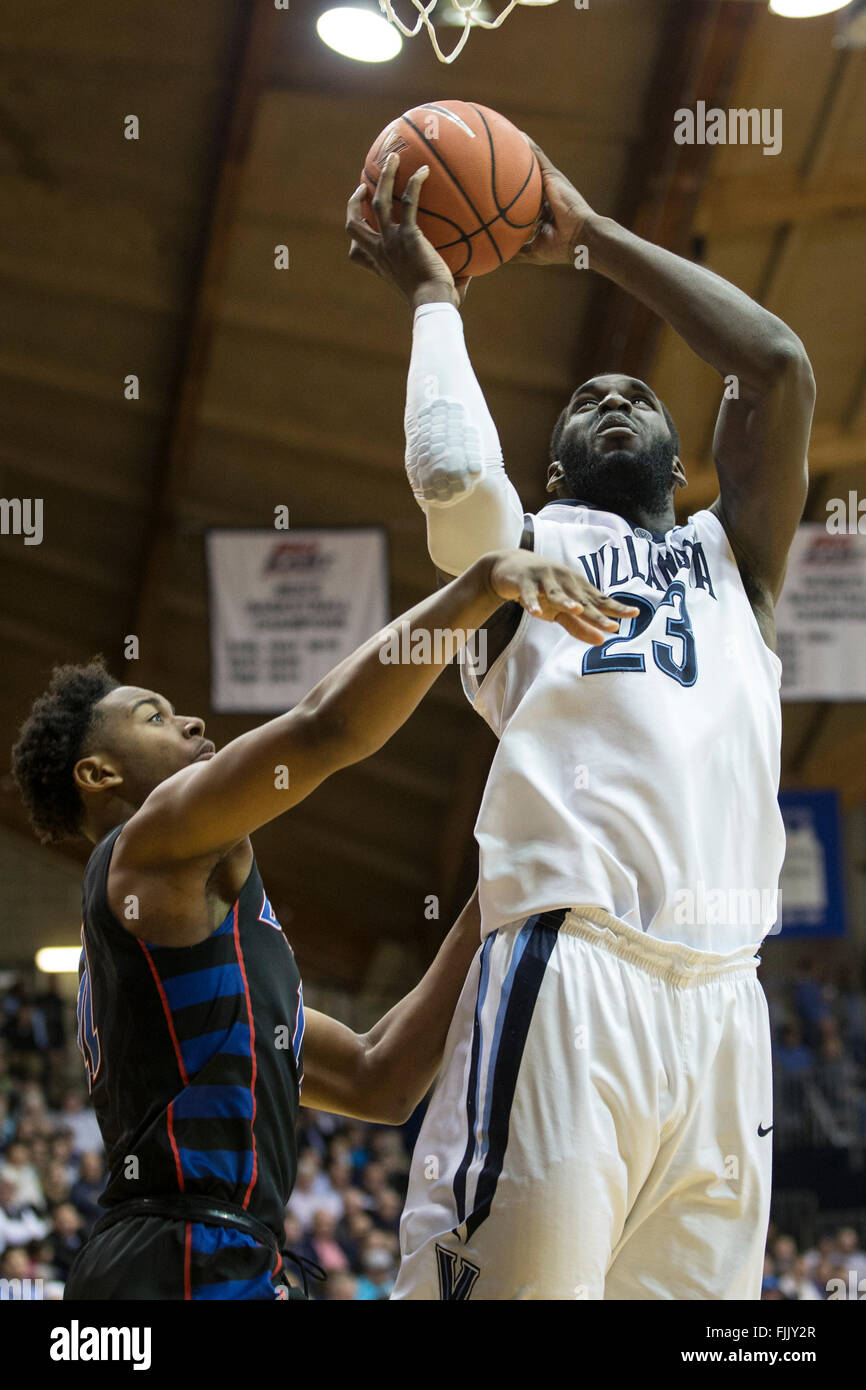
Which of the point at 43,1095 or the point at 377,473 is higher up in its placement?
the point at 377,473

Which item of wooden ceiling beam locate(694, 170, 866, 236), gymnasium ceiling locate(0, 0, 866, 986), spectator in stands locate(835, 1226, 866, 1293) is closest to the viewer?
gymnasium ceiling locate(0, 0, 866, 986)

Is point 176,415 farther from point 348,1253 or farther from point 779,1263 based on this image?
point 779,1263

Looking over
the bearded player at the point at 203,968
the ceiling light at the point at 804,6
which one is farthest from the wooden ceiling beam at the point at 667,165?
the bearded player at the point at 203,968

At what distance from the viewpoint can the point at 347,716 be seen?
262 cm

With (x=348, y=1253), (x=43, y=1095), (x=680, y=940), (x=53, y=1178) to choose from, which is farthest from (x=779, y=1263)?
(x=680, y=940)

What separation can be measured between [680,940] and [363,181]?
1797 mm

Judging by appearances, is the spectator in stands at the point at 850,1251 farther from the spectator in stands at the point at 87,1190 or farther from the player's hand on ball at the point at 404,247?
the player's hand on ball at the point at 404,247

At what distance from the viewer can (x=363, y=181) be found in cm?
338

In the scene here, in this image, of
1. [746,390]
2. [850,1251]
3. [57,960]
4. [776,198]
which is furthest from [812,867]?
[746,390]

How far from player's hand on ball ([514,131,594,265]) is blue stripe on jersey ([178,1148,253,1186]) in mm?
1942

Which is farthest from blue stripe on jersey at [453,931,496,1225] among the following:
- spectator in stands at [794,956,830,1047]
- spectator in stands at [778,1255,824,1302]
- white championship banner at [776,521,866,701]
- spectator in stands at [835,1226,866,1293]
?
spectator in stands at [794,956,830,1047]

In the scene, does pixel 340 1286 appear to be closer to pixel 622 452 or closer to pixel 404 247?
pixel 622 452

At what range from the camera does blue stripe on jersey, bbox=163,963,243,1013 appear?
9.39 ft

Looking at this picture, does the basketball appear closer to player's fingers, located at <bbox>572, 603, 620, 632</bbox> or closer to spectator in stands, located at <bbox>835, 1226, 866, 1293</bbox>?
player's fingers, located at <bbox>572, 603, 620, 632</bbox>
